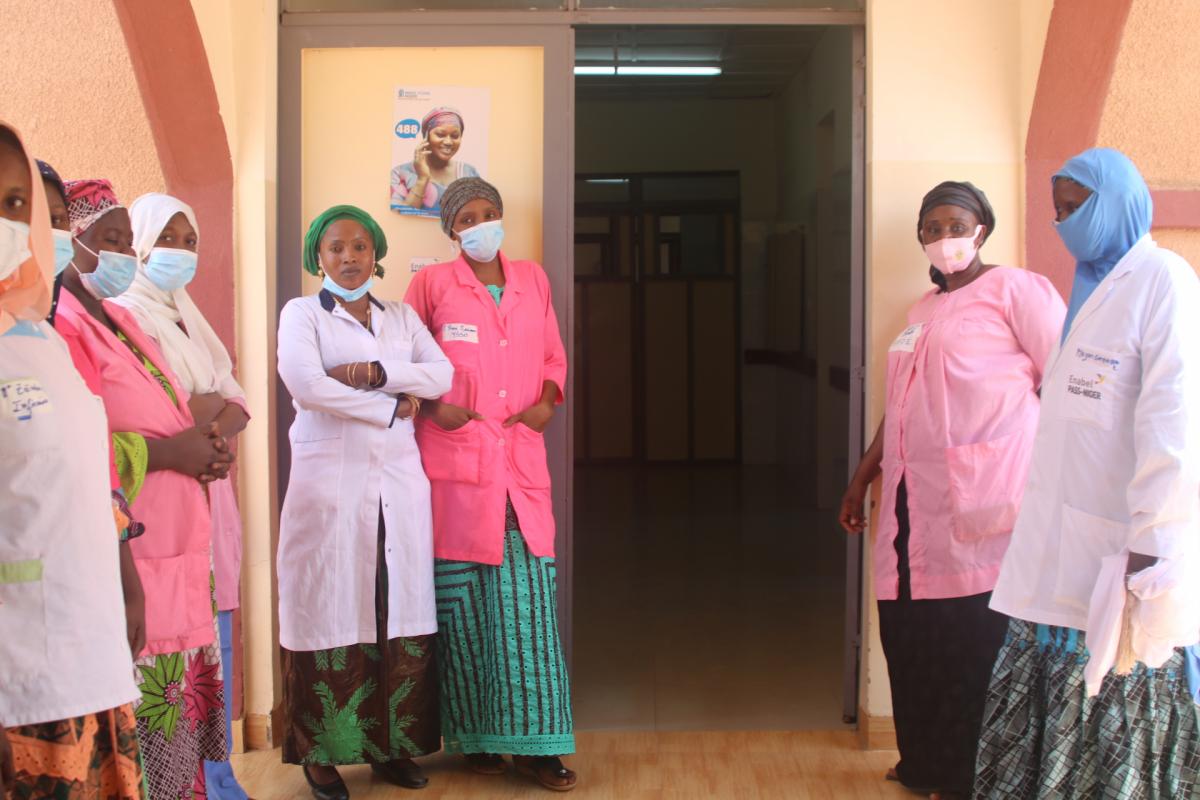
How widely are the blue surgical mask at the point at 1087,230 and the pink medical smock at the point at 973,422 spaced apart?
737 mm

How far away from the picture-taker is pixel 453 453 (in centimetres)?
352

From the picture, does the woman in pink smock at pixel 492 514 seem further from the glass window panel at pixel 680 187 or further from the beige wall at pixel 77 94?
the glass window panel at pixel 680 187

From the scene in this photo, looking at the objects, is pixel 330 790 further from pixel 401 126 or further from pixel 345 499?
pixel 401 126

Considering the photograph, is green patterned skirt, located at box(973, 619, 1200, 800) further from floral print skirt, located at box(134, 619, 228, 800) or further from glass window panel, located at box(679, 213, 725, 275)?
glass window panel, located at box(679, 213, 725, 275)

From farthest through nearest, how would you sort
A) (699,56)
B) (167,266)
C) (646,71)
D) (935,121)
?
(646,71) → (699,56) → (935,121) → (167,266)

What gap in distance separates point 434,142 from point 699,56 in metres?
5.05

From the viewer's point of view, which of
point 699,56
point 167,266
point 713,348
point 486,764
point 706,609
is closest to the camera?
point 167,266

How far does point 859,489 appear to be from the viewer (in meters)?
3.72

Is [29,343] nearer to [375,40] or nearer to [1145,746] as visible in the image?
[1145,746]

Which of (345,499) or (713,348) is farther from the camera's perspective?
(713,348)

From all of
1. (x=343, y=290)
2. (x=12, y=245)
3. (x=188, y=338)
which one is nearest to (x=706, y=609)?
(x=343, y=290)

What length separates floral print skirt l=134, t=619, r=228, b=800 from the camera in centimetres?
263

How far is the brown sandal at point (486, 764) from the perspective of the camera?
145 inches

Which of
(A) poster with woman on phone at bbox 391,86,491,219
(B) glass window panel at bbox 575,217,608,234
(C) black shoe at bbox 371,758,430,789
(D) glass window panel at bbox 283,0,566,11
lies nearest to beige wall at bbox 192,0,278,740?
(D) glass window panel at bbox 283,0,566,11
